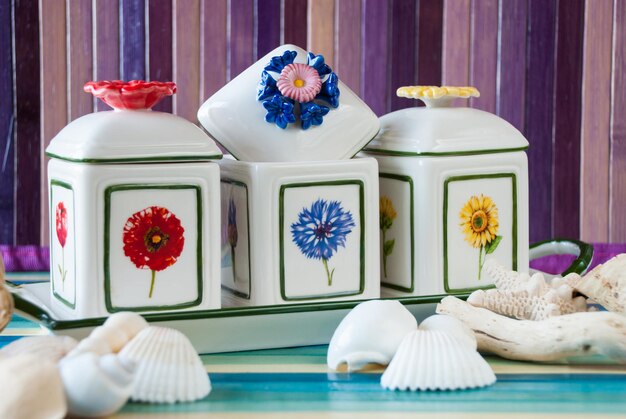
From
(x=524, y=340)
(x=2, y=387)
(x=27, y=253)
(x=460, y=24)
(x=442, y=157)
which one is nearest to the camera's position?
(x=2, y=387)

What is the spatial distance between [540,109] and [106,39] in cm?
65

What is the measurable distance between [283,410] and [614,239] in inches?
40.0

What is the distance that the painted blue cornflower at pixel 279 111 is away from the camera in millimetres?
886

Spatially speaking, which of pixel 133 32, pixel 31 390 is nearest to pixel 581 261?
pixel 31 390

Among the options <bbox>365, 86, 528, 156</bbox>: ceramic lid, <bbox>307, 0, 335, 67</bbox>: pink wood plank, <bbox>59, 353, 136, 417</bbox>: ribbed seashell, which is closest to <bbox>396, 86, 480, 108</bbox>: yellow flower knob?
<bbox>365, 86, 528, 156</bbox>: ceramic lid

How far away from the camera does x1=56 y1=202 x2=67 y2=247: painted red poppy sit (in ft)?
2.79

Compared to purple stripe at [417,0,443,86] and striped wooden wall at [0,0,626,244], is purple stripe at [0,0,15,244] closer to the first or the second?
striped wooden wall at [0,0,626,244]

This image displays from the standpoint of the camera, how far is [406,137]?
0.94 m

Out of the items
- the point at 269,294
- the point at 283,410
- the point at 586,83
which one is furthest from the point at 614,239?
the point at 283,410

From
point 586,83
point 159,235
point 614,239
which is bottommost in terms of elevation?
point 614,239

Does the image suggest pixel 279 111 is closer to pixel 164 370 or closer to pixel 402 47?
pixel 164 370

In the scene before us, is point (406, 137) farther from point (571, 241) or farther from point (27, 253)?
point (27, 253)

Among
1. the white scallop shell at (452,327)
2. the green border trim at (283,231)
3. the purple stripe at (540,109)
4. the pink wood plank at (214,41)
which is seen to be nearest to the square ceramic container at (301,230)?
the green border trim at (283,231)

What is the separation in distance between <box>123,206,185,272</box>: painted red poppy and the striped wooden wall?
0.69m
